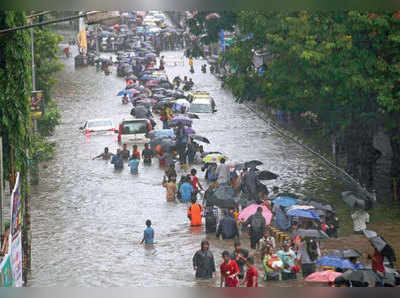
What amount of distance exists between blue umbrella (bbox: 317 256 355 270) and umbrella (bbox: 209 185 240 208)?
7.35m

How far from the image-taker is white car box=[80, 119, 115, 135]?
43812 millimetres

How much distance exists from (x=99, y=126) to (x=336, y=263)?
95.4 ft

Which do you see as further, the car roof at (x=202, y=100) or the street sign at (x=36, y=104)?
the car roof at (x=202, y=100)

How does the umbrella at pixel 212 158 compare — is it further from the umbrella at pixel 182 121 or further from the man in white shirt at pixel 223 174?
the umbrella at pixel 182 121

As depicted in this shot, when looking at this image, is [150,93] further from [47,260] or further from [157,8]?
[157,8]

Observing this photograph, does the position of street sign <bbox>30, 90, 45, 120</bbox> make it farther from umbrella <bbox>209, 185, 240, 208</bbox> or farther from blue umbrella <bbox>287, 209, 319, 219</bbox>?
blue umbrella <bbox>287, 209, 319, 219</bbox>

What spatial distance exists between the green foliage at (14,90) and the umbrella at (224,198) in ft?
24.2

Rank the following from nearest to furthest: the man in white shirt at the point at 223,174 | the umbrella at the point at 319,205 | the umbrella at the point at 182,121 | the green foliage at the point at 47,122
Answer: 1. the umbrella at the point at 319,205
2. the man in white shirt at the point at 223,174
3. the umbrella at the point at 182,121
4. the green foliage at the point at 47,122

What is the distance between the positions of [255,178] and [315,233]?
298 inches

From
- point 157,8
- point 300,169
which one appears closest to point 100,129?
point 300,169

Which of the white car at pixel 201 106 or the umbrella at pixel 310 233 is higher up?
the umbrella at pixel 310 233

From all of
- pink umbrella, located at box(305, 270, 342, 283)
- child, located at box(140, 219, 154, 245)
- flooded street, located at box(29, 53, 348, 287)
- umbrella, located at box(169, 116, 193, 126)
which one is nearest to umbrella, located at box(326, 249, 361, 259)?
pink umbrella, located at box(305, 270, 342, 283)

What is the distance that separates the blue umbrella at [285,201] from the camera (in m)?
22.6

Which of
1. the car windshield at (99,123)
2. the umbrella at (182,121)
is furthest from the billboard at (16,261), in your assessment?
the car windshield at (99,123)
